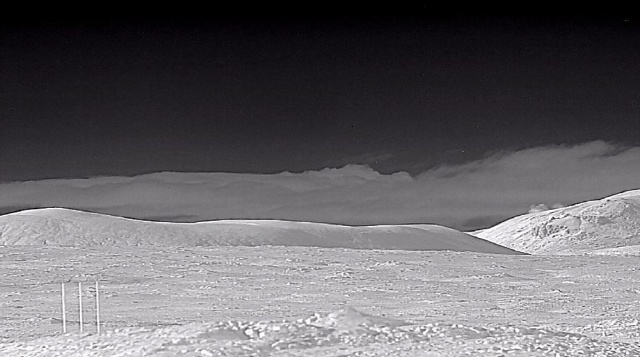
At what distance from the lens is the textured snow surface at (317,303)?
1443 cm

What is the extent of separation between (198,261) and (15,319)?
1512cm

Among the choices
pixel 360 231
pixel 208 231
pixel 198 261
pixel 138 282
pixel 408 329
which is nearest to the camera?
pixel 408 329

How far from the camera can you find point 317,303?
27188 millimetres

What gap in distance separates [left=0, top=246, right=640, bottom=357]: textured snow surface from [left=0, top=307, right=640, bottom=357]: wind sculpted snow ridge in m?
0.03

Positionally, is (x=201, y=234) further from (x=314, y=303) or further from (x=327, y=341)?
(x=327, y=341)

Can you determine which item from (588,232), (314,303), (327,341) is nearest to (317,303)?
(314,303)

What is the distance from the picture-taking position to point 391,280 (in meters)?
33.7

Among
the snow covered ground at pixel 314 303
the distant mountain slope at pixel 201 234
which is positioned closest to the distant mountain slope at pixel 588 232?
the distant mountain slope at pixel 201 234

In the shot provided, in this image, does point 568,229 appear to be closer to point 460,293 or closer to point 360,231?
point 360,231

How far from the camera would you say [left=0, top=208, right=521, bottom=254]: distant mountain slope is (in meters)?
58.3

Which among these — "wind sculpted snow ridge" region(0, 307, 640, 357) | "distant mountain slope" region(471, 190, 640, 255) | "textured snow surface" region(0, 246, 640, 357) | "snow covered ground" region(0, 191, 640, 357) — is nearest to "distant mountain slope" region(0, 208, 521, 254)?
"snow covered ground" region(0, 191, 640, 357)

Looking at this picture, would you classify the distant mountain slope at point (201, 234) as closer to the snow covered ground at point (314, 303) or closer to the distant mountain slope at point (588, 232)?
the snow covered ground at point (314, 303)

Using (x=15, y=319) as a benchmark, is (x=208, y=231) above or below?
above

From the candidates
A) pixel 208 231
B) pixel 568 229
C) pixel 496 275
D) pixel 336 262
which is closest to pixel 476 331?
pixel 496 275
